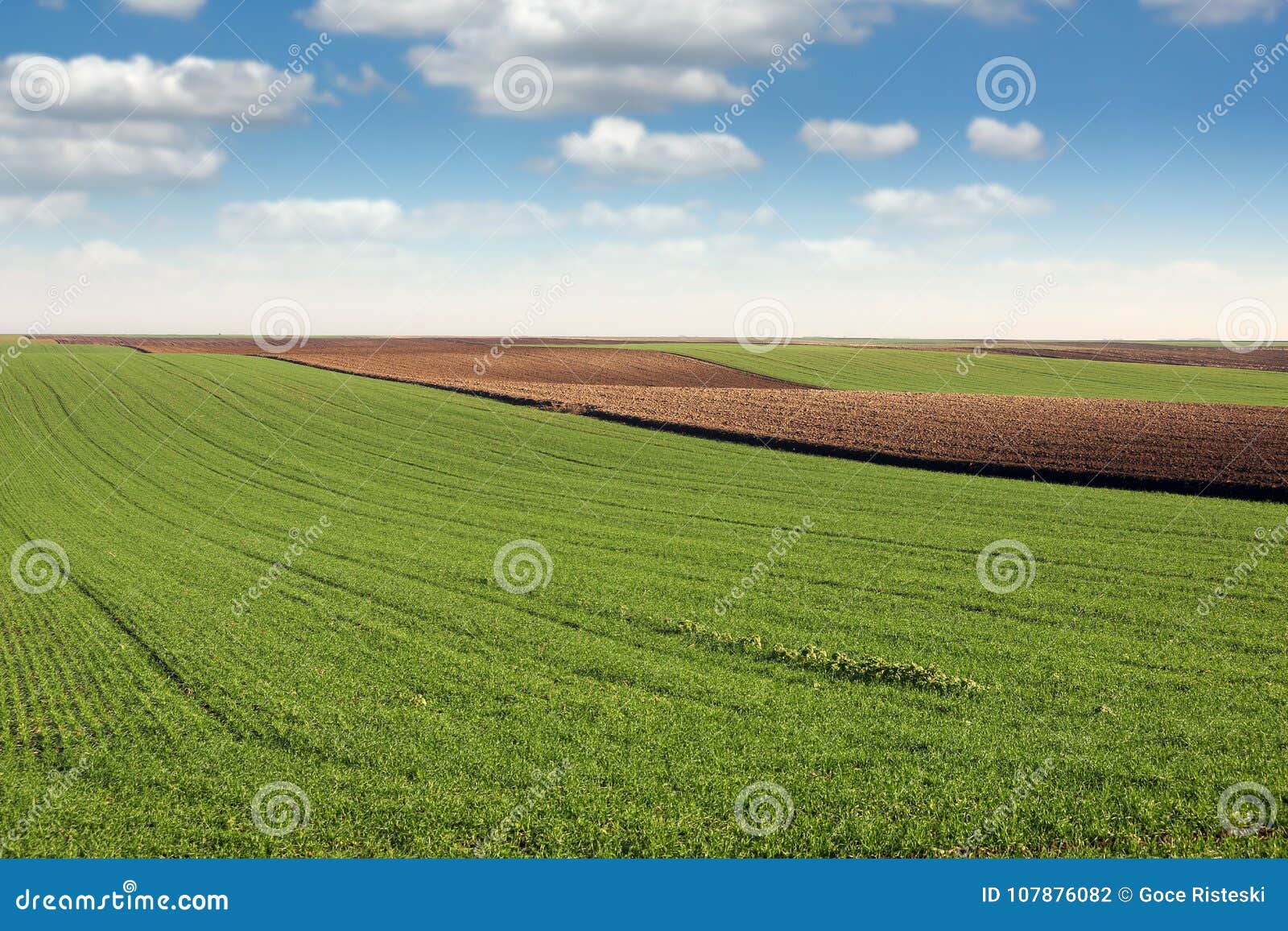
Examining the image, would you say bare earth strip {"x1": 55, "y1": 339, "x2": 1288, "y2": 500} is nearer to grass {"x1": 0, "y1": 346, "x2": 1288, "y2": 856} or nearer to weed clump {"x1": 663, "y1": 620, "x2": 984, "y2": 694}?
grass {"x1": 0, "y1": 346, "x2": 1288, "y2": 856}

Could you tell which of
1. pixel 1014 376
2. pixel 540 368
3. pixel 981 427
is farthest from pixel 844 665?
pixel 1014 376

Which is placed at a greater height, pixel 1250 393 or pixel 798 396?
pixel 1250 393

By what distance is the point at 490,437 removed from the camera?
4491 cm

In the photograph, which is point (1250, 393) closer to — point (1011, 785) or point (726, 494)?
point (726, 494)

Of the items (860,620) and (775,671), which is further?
(860,620)

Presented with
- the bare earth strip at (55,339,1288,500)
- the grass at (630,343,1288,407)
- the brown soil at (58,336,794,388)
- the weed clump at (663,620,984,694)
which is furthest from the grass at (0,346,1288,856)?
the grass at (630,343,1288,407)

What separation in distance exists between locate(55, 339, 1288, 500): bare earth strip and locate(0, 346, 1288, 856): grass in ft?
15.0

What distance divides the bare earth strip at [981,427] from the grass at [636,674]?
180 inches

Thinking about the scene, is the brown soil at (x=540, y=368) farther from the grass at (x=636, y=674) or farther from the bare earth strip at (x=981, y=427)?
the grass at (x=636, y=674)

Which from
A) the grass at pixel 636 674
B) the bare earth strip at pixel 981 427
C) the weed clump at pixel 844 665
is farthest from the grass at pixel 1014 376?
the weed clump at pixel 844 665

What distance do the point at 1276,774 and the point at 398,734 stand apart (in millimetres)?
13036

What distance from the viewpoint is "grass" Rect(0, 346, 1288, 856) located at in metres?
10.3

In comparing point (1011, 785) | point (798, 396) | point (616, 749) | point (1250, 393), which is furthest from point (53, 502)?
point (1250, 393)

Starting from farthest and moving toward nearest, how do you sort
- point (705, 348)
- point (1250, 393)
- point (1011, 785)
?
point (705, 348)
point (1250, 393)
point (1011, 785)
